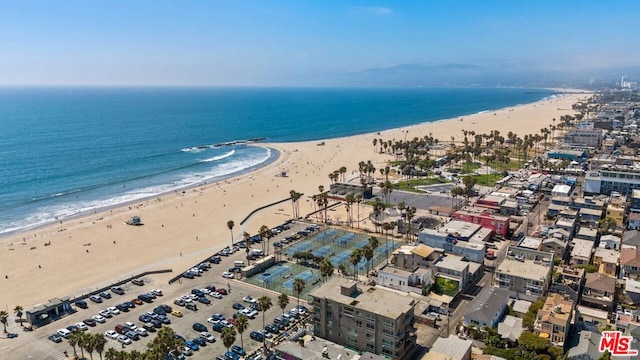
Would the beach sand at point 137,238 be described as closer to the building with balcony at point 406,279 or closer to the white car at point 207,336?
the white car at point 207,336

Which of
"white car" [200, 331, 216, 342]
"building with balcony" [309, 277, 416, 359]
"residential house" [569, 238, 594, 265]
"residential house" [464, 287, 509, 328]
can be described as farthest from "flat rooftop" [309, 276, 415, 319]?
"residential house" [569, 238, 594, 265]

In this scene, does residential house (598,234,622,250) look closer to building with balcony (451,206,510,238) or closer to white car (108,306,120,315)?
building with balcony (451,206,510,238)

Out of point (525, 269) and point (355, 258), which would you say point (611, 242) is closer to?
point (525, 269)

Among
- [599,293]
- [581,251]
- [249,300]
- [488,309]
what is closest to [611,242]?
[581,251]

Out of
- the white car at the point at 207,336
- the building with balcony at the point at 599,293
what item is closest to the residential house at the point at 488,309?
the building with balcony at the point at 599,293

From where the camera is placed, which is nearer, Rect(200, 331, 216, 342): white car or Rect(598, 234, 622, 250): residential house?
Rect(200, 331, 216, 342): white car
